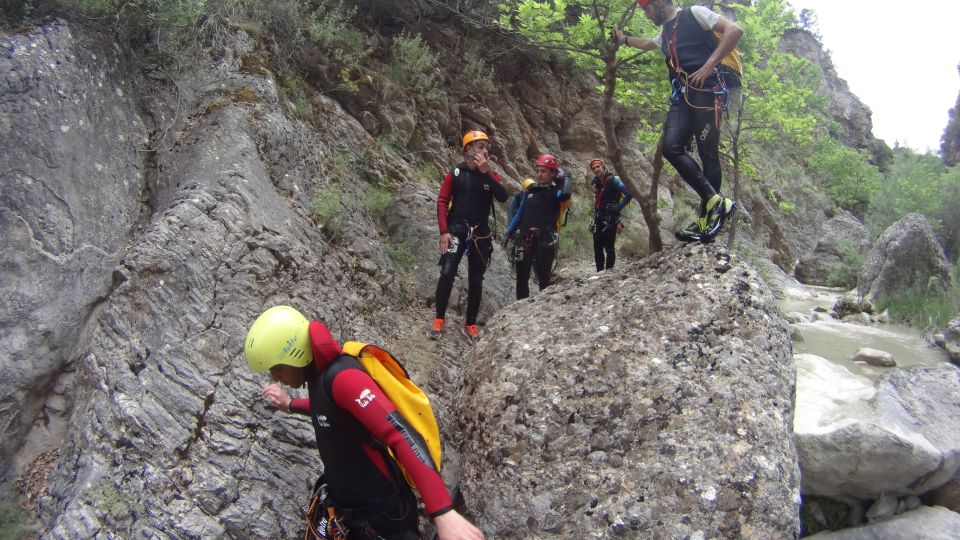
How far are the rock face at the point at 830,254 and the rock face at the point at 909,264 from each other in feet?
21.8

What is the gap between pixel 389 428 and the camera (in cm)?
234

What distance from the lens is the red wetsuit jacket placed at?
2.32 meters

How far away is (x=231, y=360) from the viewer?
13.0 feet

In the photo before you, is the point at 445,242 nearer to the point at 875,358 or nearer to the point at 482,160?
the point at 482,160

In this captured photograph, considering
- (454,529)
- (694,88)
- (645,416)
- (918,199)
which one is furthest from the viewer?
(918,199)

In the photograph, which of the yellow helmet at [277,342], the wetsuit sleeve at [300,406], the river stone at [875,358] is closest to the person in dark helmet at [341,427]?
the yellow helmet at [277,342]

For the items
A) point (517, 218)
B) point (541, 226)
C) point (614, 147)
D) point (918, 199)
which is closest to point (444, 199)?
point (517, 218)

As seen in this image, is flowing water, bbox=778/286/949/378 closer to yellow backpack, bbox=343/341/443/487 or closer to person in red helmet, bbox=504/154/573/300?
person in red helmet, bbox=504/154/573/300

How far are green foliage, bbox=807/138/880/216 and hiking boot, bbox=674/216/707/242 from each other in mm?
26715

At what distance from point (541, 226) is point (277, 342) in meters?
4.35

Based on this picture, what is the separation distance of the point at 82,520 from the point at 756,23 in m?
7.64

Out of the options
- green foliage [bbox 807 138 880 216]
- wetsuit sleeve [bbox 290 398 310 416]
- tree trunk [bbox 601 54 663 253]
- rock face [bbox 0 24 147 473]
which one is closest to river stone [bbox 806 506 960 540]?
tree trunk [bbox 601 54 663 253]

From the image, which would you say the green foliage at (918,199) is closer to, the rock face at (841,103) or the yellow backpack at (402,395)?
the rock face at (841,103)

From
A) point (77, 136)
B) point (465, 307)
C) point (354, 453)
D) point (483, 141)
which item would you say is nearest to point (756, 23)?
point (483, 141)
